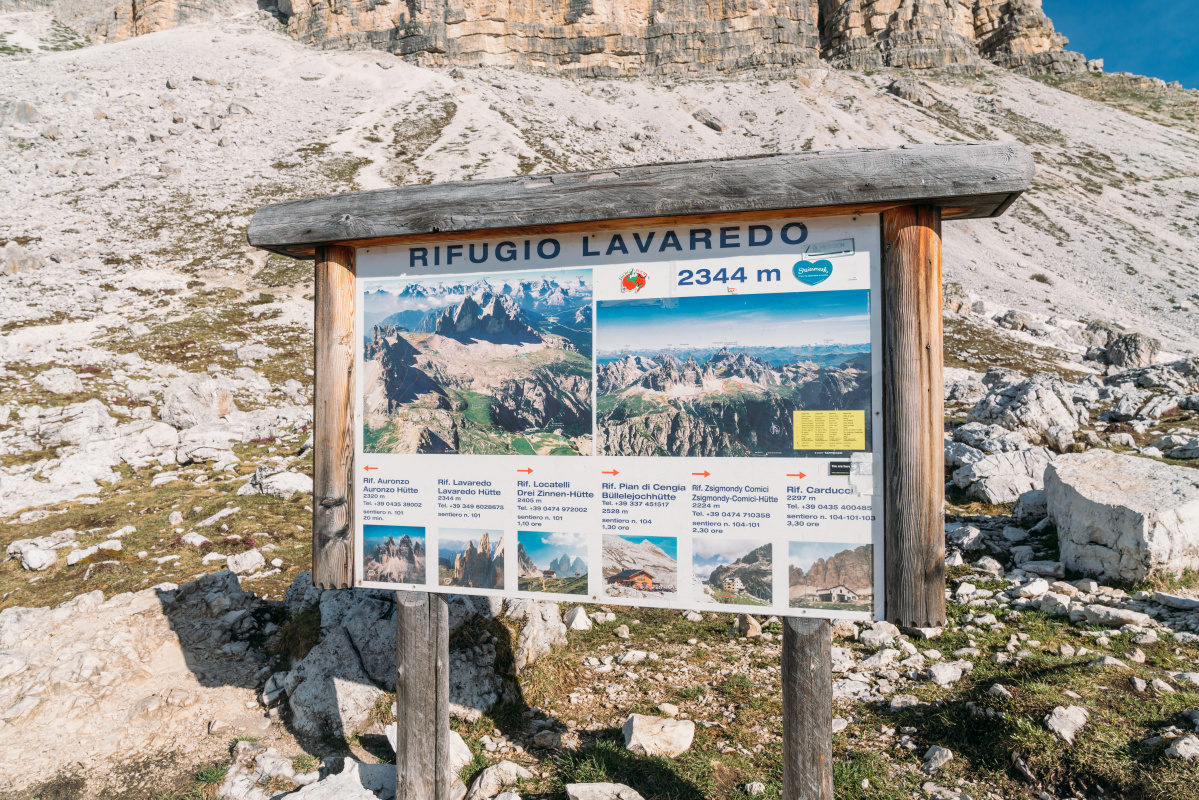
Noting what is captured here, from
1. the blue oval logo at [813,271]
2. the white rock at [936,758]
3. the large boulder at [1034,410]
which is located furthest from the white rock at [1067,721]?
the large boulder at [1034,410]

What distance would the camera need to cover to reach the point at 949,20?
274 feet

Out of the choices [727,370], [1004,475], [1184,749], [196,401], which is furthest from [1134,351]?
[196,401]

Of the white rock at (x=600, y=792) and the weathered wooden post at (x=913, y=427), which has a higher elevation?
the weathered wooden post at (x=913, y=427)

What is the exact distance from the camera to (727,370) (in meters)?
2.96

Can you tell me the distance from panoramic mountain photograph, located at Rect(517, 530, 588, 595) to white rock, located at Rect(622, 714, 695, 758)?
5.23ft

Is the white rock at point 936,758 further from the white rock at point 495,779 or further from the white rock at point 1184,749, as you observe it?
the white rock at point 495,779

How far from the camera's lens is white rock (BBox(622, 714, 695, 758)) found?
156 inches

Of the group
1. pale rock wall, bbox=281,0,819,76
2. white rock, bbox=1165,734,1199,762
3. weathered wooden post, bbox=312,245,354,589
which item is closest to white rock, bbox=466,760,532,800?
weathered wooden post, bbox=312,245,354,589

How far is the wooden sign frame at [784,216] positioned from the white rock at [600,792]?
0.78 metres

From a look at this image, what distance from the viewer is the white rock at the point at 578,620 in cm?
588

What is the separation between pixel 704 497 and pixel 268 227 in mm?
2981

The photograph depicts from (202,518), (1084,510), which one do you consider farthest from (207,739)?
(1084,510)

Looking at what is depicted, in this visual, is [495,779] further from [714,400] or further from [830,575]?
[714,400]

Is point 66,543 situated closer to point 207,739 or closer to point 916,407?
point 207,739
